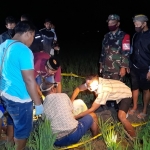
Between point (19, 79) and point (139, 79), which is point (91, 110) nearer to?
point (19, 79)

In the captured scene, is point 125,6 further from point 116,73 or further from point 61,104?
point 61,104

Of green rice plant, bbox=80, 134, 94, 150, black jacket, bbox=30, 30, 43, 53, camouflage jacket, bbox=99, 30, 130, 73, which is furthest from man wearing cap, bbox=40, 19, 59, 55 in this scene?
green rice plant, bbox=80, 134, 94, 150

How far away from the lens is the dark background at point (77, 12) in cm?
2044

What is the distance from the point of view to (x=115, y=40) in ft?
15.1

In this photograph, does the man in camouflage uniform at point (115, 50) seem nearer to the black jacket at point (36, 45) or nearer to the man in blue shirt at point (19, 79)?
the black jacket at point (36, 45)

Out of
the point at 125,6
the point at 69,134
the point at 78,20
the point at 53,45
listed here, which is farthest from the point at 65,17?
the point at 69,134

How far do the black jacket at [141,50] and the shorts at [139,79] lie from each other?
90 mm

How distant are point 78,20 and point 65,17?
1.51 meters

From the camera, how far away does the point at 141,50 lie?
14.5ft

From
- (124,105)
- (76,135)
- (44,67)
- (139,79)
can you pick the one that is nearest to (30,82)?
(76,135)

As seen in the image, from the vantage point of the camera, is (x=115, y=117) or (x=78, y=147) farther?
(x=115, y=117)

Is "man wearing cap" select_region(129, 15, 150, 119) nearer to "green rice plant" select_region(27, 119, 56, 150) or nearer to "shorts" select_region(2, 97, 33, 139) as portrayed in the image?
"green rice plant" select_region(27, 119, 56, 150)

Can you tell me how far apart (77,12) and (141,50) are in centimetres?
2240

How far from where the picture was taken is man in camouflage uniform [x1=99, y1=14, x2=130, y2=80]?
454cm
